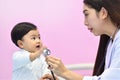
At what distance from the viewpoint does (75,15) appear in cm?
189

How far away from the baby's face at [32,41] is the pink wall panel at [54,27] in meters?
0.24

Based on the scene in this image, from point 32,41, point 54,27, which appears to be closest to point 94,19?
point 32,41

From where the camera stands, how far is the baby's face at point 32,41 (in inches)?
62.1

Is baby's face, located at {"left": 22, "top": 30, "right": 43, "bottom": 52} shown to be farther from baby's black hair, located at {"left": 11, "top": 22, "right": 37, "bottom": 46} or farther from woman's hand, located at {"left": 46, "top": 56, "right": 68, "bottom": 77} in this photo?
woman's hand, located at {"left": 46, "top": 56, "right": 68, "bottom": 77}

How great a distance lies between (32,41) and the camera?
158 centimetres

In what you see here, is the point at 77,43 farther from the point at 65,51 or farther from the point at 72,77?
the point at 72,77

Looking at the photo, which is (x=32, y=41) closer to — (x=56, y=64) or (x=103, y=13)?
(x=56, y=64)

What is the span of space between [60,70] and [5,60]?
652mm

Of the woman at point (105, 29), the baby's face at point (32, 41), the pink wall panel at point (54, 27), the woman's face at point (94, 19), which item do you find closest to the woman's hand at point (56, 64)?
the woman at point (105, 29)

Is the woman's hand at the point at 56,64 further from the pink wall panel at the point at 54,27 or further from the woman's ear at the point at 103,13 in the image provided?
the pink wall panel at the point at 54,27

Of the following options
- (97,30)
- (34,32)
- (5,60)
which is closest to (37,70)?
(34,32)

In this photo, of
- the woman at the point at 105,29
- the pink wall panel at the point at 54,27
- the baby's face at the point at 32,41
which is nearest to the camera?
the woman at the point at 105,29

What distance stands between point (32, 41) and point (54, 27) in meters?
0.32

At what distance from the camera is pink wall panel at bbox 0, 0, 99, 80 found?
1822 millimetres
